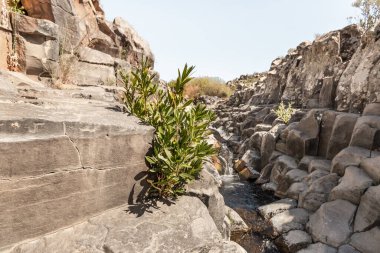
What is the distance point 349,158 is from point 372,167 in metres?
0.78

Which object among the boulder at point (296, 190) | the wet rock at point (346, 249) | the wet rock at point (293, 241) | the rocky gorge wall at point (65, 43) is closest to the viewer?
the wet rock at point (346, 249)

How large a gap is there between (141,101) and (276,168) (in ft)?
20.1

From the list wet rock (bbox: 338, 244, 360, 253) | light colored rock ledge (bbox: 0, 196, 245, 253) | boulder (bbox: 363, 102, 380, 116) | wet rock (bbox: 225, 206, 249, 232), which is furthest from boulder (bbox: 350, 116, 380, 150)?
light colored rock ledge (bbox: 0, 196, 245, 253)

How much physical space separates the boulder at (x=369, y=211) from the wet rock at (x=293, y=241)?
0.97 metres

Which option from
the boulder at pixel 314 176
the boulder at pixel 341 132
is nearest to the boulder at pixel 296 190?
the boulder at pixel 314 176

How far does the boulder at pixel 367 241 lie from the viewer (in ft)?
14.7

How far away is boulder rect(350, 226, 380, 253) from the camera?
4469mm

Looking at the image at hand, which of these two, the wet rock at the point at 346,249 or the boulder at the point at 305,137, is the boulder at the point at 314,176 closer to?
the boulder at the point at 305,137

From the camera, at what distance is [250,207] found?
24.5 ft

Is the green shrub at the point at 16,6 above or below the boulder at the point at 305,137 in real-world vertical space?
above

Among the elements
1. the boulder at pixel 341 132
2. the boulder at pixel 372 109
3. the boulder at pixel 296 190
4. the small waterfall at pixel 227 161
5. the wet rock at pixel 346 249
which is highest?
the boulder at pixel 372 109

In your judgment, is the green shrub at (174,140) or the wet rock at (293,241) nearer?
the green shrub at (174,140)

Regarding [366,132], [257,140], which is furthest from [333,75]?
[366,132]

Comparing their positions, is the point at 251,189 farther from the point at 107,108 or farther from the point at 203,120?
the point at 107,108
